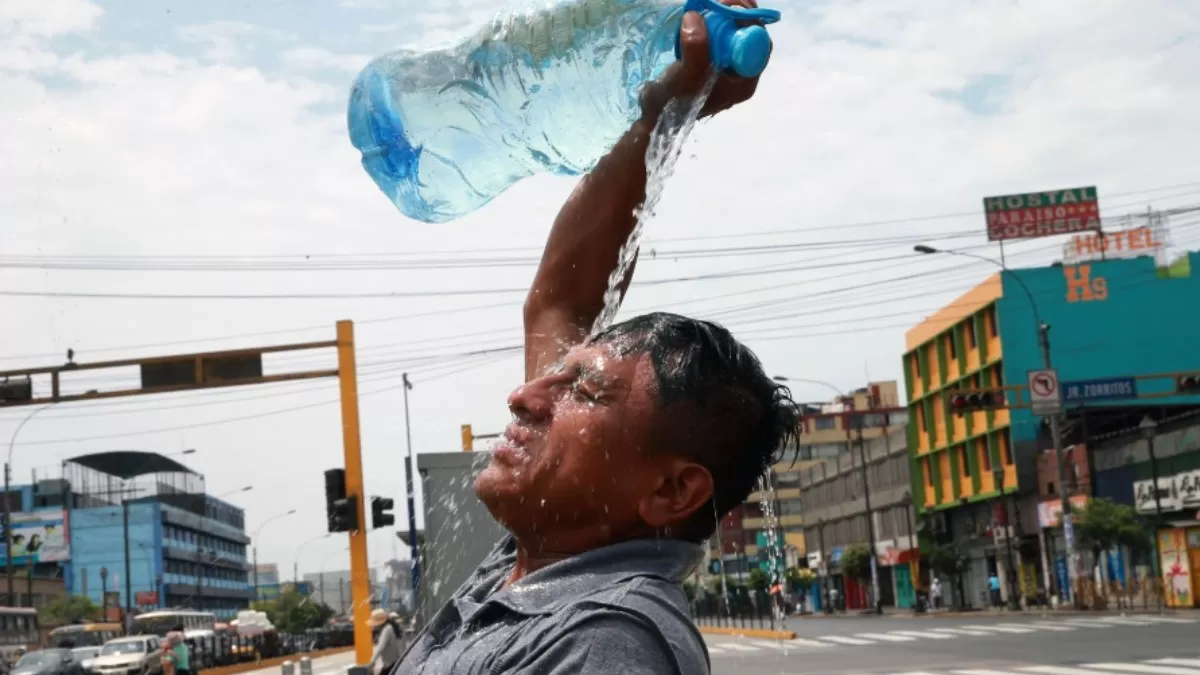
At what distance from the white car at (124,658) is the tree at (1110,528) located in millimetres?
25362

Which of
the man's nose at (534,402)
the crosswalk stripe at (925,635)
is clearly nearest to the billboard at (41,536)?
the crosswalk stripe at (925,635)

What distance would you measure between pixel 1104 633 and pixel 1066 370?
96.4ft

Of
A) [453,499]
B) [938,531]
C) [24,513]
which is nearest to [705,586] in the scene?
[938,531]

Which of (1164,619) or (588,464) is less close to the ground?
(588,464)

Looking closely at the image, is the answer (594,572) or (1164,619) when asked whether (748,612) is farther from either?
(594,572)

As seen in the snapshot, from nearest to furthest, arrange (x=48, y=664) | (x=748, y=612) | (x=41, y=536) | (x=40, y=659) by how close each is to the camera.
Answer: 1. (x=48, y=664)
2. (x=40, y=659)
3. (x=748, y=612)
4. (x=41, y=536)

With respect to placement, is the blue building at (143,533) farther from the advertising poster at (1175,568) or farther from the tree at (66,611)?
the advertising poster at (1175,568)

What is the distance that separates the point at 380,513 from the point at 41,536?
85.1m

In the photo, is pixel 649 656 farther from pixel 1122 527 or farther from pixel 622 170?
pixel 1122 527

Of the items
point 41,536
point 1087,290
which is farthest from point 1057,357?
point 41,536

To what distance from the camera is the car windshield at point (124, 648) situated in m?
39.2

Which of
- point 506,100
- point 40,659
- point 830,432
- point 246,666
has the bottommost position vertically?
point 246,666

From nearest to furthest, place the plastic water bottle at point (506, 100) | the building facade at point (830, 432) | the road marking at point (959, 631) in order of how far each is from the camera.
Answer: the plastic water bottle at point (506, 100) → the road marking at point (959, 631) → the building facade at point (830, 432)

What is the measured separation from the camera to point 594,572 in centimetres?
181
